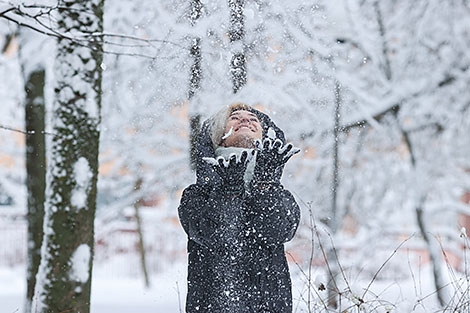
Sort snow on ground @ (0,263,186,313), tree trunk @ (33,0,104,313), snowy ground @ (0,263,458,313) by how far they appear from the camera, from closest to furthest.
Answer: tree trunk @ (33,0,104,313) < snowy ground @ (0,263,458,313) < snow on ground @ (0,263,186,313)

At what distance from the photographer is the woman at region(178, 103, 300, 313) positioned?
104 inches

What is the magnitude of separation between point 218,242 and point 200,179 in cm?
28

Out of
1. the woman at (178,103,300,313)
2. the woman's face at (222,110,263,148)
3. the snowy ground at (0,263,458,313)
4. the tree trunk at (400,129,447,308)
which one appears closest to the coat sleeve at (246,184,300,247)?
the woman at (178,103,300,313)

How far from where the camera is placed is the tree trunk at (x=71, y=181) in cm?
481

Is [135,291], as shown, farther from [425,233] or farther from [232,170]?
[232,170]

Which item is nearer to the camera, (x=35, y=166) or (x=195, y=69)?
(x=195, y=69)

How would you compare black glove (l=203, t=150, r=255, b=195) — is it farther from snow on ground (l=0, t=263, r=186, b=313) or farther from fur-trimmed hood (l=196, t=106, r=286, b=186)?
snow on ground (l=0, t=263, r=186, b=313)

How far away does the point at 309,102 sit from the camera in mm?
7418

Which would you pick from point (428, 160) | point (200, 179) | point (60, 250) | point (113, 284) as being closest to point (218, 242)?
point (200, 179)

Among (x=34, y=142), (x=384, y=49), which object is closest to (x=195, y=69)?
(x=34, y=142)

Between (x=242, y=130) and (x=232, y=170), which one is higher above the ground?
(x=242, y=130)

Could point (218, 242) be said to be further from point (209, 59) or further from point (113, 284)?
point (113, 284)

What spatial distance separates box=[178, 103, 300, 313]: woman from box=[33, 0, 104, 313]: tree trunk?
210cm

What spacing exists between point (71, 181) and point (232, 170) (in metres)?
2.55
